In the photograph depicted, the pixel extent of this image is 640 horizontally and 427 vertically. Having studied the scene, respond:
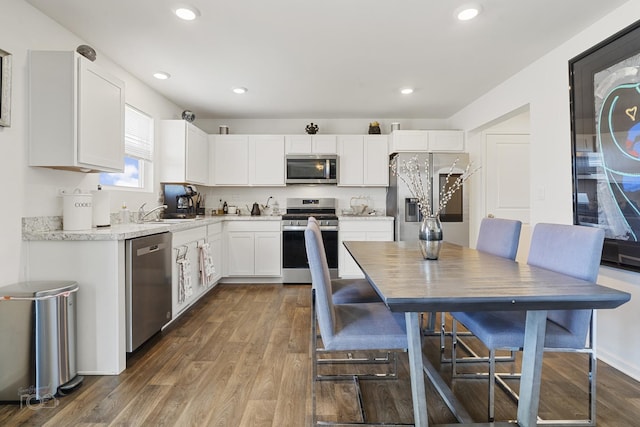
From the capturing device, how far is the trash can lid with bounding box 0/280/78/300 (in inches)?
70.4

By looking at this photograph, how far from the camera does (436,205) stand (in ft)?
14.3

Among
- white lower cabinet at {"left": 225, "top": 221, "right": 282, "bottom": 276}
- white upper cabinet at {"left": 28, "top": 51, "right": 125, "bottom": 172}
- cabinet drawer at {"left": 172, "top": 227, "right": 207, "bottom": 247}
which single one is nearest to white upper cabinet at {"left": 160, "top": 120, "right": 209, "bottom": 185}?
cabinet drawer at {"left": 172, "top": 227, "right": 207, "bottom": 247}

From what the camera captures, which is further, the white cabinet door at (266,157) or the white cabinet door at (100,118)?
the white cabinet door at (266,157)

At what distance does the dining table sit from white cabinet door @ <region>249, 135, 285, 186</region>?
121 inches

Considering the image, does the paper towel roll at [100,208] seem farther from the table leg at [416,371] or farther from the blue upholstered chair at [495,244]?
the blue upholstered chair at [495,244]

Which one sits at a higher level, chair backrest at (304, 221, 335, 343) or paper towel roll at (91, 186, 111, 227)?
paper towel roll at (91, 186, 111, 227)

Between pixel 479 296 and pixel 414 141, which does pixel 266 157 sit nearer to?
pixel 414 141

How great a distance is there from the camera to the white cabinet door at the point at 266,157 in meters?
4.70

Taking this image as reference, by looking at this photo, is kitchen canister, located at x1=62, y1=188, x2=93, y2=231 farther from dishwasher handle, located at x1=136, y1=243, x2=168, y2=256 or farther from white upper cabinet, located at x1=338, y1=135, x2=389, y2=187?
white upper cabinet, located at x1=338, y1=135, x2=389, y2=187

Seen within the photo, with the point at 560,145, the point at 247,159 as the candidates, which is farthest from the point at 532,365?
the point at 247,159

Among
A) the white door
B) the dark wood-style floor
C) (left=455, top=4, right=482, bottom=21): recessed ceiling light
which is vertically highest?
(left=455, top=4, right=482, bottom=21): recessed ceiling light

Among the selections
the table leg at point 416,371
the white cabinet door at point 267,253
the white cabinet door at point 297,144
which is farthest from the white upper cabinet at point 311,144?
the table leg at point 416,371

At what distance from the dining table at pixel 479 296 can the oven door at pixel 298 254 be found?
8.52ft

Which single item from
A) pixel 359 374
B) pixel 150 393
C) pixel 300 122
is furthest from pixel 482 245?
pixel 300 122
